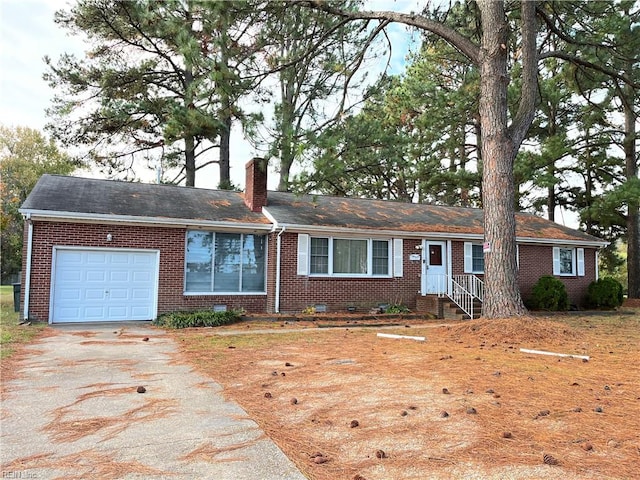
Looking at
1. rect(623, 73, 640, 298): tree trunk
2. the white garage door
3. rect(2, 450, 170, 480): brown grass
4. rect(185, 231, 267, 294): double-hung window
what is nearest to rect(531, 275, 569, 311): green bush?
rect(623, 73, 640, 298): tree trunk

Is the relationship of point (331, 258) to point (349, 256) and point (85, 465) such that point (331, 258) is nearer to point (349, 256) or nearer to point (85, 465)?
point (349, 256)

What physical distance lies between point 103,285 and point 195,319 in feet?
8.74

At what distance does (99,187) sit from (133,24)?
765 centimetres

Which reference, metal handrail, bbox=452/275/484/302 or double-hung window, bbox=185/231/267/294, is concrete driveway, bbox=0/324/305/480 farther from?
metal handrail, bbox=452/275/484/302

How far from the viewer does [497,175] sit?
10.1 metres

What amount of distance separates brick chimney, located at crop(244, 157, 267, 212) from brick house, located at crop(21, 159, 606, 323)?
0.04 metres

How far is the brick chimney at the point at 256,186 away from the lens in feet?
45.8

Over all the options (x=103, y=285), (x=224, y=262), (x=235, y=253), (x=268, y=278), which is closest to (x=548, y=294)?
(x=268, y=278)

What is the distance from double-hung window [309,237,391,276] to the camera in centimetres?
1358

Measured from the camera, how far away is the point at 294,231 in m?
13.0

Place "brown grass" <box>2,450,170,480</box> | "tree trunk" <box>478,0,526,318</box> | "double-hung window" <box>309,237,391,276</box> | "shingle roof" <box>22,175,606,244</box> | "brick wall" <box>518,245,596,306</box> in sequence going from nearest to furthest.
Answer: "brown grass" <box>2,450,170,480</box>, "tree trunk" <box>478,0,526,318</box>, "shingle roof" <box>22,175,606,244</box>, "double-hung window" <box>309,237,391,276</box>, "brick wall" <box>518,245,596,306</box>

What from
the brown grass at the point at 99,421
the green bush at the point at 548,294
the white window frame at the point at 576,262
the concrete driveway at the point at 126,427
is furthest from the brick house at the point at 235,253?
the brown grass at the point at 99,421

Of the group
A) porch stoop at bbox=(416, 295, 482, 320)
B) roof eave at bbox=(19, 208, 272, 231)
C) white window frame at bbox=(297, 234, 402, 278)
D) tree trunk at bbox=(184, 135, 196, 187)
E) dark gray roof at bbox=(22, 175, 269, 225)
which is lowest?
porch stoop at bbox=(416, 295, 482, 320)

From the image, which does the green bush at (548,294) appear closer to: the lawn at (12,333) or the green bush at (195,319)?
the green bush at (195,319)
